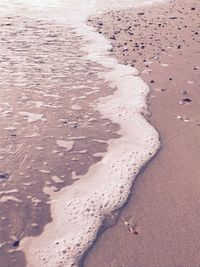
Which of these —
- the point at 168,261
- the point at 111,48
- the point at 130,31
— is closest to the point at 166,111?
the point at 168,261

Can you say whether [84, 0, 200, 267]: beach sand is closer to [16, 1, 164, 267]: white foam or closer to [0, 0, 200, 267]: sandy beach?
[0, 0, 200, 267]: sandy beach

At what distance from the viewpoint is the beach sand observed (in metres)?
3.01

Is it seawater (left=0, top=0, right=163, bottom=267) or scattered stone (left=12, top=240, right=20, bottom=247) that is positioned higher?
scattered stone (left=12, top=240, right=20, bottom=247)

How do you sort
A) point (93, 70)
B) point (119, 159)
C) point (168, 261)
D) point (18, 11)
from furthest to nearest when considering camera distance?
point (18, 11), point (93, 70), point (119, 159), point (168, 261)

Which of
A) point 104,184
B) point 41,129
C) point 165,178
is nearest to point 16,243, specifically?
point 104,184

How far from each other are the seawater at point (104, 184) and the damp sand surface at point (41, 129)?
87 millimetres

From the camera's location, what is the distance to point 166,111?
509cm

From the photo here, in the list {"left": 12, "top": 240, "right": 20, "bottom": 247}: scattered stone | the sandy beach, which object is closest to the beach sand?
the sandy beach

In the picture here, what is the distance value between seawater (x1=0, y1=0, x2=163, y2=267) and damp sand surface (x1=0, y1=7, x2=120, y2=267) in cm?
9

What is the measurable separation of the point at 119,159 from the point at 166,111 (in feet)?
3.91

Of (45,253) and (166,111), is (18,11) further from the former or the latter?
(45,253)

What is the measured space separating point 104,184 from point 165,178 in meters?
0.54

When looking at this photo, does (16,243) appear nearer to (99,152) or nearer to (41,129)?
(99,152)

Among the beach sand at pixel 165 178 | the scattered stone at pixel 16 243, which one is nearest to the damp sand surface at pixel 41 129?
the scattered stone at pixel 16 243
